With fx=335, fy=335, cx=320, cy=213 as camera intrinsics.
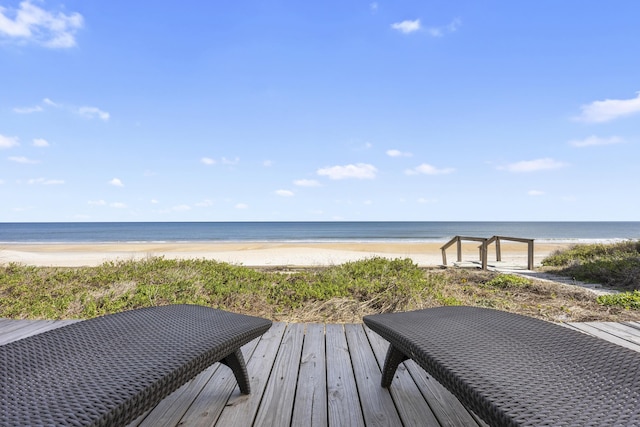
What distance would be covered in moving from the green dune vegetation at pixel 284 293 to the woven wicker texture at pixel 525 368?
233 cm

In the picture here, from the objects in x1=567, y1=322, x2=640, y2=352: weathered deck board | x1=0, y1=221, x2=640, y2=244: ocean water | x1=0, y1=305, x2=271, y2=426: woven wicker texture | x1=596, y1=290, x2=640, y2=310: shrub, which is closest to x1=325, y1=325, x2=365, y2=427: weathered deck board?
x1=0, y1=305, x2=271, y2=426: woven wicker texture

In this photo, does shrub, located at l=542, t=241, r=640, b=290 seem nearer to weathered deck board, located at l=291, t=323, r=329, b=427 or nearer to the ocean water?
weathered deck board, located at l=291, t=323, r=329, b=427

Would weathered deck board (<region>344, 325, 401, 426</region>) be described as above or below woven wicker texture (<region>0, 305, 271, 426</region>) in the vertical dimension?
below

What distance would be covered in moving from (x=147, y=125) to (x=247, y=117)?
9.15 m

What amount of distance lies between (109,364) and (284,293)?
138 inches

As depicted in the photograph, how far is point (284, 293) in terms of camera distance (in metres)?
4.69

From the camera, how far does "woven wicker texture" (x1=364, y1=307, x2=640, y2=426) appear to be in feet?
3.03

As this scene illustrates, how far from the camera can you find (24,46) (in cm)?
1655

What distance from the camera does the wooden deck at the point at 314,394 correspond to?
1748 mm

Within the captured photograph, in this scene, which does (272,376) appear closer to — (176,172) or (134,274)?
(134,274)

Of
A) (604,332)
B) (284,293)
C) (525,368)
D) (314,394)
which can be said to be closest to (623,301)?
(604,332)

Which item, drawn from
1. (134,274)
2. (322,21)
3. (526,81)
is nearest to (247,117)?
(322,21)

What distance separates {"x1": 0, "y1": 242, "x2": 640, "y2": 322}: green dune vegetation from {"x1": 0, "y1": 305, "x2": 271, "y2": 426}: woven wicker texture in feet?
7.56

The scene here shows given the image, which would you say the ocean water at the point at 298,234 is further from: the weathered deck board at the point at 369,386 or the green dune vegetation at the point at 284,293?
the weathered deck board at the point at 369,386
